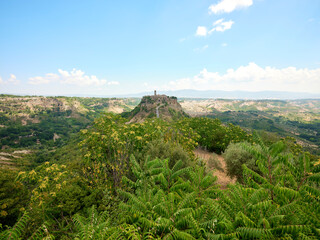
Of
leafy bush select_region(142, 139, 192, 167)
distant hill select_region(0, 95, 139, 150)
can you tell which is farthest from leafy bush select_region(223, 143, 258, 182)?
distant hill select_region(0, 95, 139, 150)

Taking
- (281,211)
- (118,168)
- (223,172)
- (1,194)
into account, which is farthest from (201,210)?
(223,172)

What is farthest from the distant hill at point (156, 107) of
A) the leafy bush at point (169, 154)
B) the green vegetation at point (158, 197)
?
the leafy bush at point (169, 154)

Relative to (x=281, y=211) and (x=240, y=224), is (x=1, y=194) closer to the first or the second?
(x=240, y=224)

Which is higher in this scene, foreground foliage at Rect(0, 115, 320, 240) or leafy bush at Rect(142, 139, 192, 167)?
foreground foliage at Rect(0, 115, 320, 240)

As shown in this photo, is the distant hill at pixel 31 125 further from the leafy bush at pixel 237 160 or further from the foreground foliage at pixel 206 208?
the foreground foliage at pixel 206 208

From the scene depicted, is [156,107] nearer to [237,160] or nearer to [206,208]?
[237,160]

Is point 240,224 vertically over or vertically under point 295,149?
over

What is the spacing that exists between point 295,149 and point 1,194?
113 ft

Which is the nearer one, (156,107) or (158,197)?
(158,197)

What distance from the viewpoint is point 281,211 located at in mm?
3674

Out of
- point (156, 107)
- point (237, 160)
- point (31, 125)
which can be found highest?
point (156, 107)

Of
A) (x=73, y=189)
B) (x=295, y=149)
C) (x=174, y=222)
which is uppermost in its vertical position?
(x=174, y=222)

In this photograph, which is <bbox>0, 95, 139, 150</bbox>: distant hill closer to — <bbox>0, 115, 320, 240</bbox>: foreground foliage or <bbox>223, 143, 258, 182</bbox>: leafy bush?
<bbox>223, 143, 258, 182</bbox>: leafy bush

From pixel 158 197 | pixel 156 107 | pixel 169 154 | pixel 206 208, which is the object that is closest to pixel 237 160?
pixel 169 154
